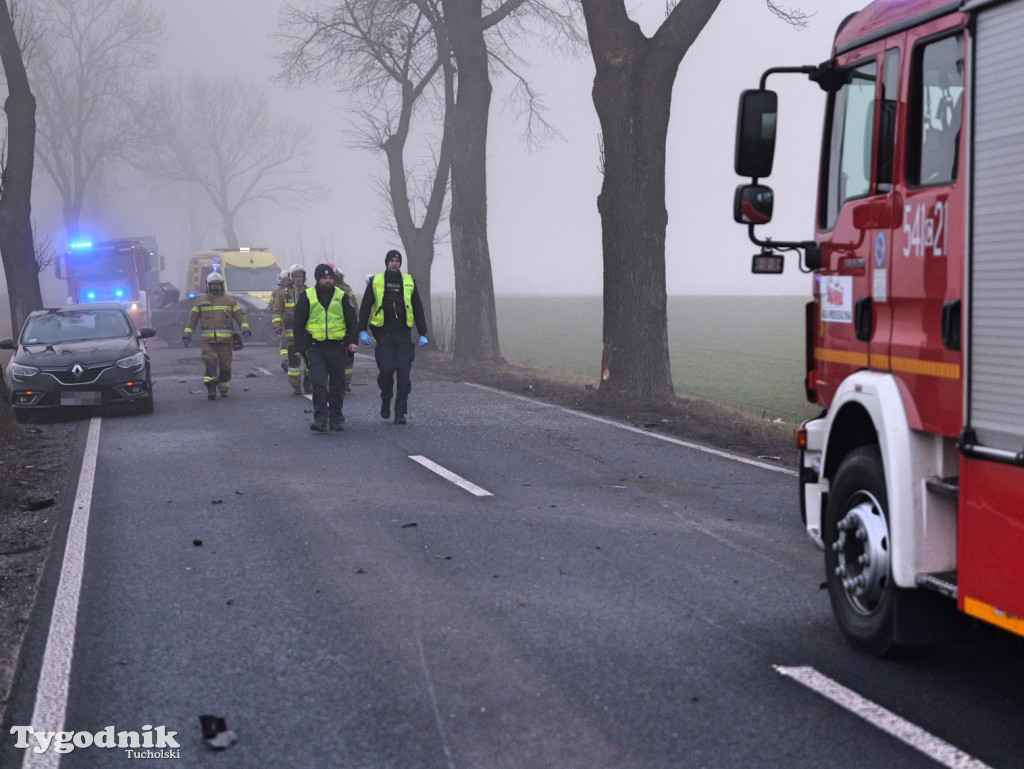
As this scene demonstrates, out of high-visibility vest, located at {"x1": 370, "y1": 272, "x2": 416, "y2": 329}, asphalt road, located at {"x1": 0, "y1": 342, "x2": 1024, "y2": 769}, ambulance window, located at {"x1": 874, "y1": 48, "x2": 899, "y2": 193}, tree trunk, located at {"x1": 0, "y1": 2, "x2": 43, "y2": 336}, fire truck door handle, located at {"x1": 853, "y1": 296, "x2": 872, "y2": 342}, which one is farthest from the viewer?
tree trunk, located at {"x1": 0, "y1": 2, "x2": 43, "y2": 336}

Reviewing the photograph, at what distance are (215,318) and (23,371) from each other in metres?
3.04

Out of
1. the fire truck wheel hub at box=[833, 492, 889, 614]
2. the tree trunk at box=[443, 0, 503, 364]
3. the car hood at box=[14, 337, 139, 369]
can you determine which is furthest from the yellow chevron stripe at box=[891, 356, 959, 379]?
the tree trunk at box=[443, 0, 503, 364]

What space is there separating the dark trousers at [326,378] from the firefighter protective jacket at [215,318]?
4110 mm

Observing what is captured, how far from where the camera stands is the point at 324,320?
14.1 m

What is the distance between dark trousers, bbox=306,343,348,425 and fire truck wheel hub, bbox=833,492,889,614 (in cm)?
897

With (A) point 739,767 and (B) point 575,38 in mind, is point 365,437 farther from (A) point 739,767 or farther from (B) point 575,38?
(B) point 575,38

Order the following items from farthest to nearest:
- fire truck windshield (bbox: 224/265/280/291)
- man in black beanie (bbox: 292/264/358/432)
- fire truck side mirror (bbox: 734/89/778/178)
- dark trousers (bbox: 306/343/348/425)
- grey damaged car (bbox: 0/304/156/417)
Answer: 1. fire truck windshield (bbox: 224/265/280/291)
2. grey damaged car (bbox: 0/304/156/417)
3. man in black beanie (bbox: 292/264/358/432)
4. dark trousers (bbox: 306/343/348/425)
5. fire truck side mirror (bbox: 734/89/778/178)

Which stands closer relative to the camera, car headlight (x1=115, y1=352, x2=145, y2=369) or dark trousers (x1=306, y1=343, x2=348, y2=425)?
dark trousers (x1=306, y1=343, x2=348, y2=425)

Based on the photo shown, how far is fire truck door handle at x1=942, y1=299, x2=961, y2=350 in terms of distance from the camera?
4.43 m

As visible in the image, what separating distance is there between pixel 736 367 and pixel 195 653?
86.3 feet

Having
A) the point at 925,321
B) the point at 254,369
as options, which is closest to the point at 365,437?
the point at 925,321

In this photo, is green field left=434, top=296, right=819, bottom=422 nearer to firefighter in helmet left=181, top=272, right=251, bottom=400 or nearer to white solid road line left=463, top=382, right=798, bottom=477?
white solid road line left=463, top=382, right=798, bottom=477

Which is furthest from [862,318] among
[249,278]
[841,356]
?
[249,278]

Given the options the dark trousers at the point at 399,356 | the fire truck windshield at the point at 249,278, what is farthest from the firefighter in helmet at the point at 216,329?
the fire truck windshield at the point at 249,278
